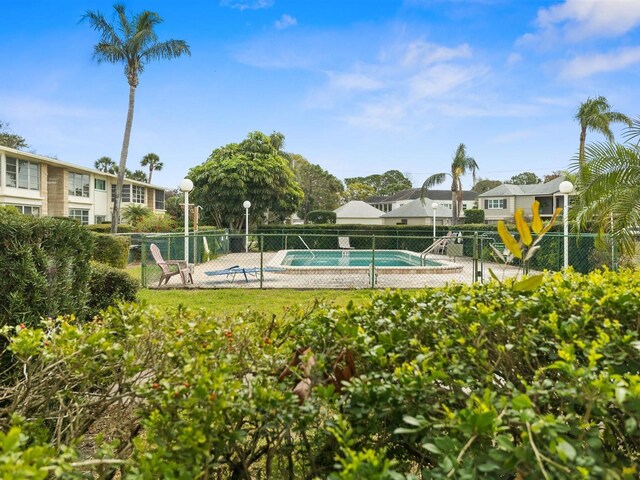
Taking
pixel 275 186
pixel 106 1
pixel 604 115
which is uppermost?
pixel 106 1

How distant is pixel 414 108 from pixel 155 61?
2093 cm

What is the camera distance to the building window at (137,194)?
134ft

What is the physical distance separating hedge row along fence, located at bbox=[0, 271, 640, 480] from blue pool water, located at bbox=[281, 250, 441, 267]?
15835 millimetres

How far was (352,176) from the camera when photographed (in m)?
86.6

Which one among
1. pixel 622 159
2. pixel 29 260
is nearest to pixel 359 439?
pixel 29 260

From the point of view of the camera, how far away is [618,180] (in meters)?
8.49

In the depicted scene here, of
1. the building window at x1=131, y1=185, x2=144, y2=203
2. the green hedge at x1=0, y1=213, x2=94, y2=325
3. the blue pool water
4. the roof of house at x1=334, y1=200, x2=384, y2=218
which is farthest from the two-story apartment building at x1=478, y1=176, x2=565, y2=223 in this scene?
the green hedge at x1=0, y1=213, x2=94, y2=325

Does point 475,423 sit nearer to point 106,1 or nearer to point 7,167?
point 106,1

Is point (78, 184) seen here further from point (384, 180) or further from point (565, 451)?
point (384, 180)

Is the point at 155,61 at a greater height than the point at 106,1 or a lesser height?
lesser

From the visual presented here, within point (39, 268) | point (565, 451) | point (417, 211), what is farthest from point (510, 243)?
point (417, 211)

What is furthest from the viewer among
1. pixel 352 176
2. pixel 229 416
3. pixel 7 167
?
pixel 352 176

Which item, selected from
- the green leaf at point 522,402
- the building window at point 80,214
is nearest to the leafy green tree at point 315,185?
the building window at point 80,214

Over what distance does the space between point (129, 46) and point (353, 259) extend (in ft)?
55.5
